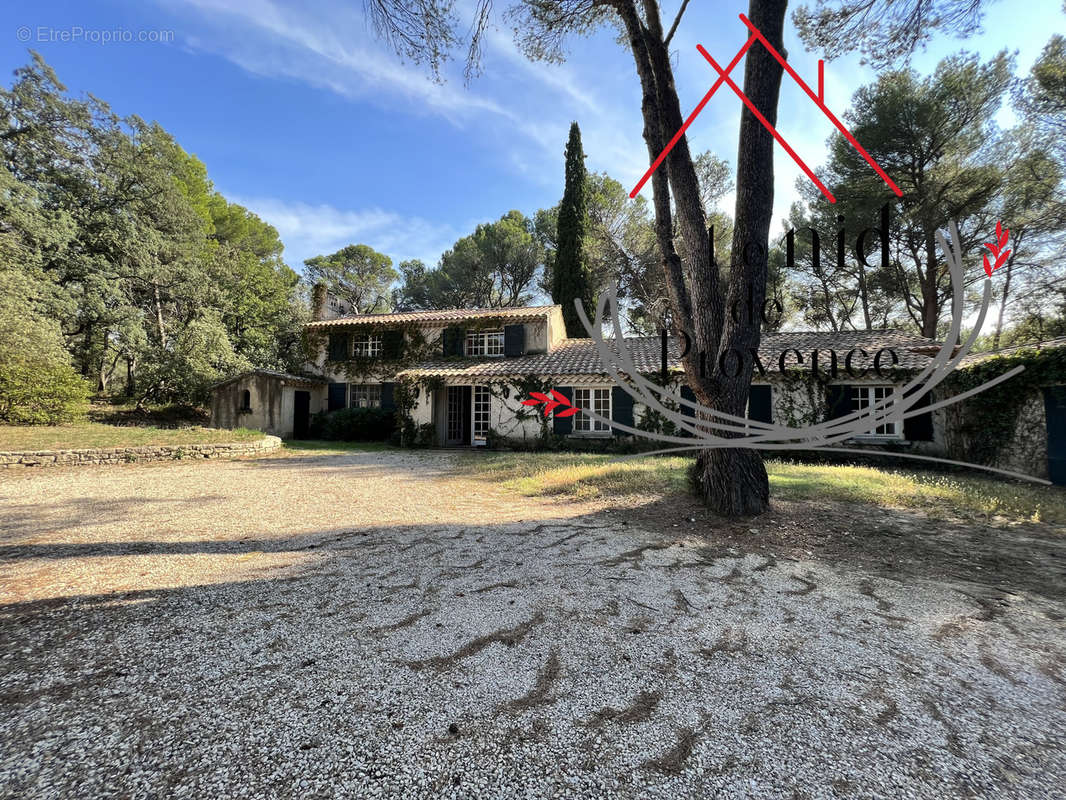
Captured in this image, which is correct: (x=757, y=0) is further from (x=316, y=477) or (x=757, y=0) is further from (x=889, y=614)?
(x=316, y=477)

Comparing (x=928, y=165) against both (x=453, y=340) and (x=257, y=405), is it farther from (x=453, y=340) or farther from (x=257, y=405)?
(x=257, y=405)

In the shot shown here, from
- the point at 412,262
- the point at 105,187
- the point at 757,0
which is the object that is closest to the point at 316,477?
the point at 757,0

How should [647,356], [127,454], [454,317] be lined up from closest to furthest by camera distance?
1. [127,454]
2. [647,356]
3. [454,317]

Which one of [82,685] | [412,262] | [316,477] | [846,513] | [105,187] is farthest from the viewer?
[412,262]

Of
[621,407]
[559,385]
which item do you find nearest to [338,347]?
[559,385]

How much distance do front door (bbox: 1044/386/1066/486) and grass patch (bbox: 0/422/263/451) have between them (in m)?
A: 17.4

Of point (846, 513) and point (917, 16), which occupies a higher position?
Result: point (917, 16)

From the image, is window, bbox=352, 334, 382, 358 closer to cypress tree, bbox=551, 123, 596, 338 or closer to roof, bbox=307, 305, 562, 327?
roof, bbox=307, 305, 562, 327

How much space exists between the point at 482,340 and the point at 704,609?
14.1 metres

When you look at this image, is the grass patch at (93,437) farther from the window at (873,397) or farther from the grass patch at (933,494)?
the window at (873,397)

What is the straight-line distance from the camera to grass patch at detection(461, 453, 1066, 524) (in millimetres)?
5398

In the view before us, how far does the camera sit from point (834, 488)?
620 centimetres

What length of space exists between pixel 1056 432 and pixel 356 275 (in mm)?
32588

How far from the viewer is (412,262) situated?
96.8 ft
